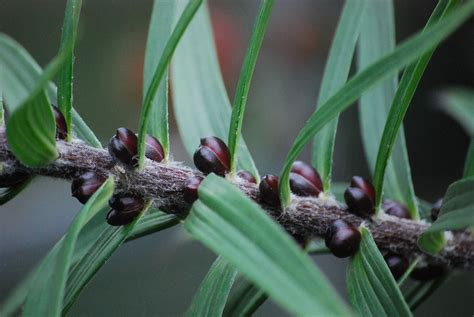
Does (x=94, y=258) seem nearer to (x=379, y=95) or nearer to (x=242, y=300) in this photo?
(x=242, y=300)

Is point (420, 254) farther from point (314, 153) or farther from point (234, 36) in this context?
point (234, 36)

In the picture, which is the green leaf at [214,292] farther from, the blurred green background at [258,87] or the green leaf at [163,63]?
the blurred green background at [258,87]

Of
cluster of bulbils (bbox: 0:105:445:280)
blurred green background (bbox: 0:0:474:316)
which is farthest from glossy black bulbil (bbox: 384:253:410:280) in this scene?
blurred green background (bbox: 0:0:474:316)

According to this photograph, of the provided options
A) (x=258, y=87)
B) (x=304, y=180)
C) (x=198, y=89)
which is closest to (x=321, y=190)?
(x=304, y=180)

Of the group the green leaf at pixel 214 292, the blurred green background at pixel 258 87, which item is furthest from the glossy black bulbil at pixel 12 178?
the blurred green background at pixel 258 87

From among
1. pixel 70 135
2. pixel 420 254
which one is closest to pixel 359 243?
pixel 420 254
